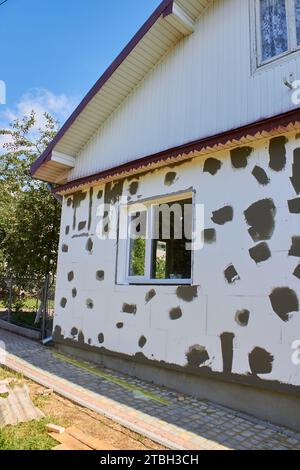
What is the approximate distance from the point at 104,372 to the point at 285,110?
5.18 m

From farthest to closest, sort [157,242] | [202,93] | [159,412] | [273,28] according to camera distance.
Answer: [157,242] → [202,93] → [273,28] → [159,412]

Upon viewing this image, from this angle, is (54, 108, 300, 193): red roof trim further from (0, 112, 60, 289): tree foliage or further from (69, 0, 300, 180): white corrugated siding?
(0, 112, 60, 289): tree foliage

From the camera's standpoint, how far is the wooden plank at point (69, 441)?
3636mm

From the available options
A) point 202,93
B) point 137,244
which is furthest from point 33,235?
point 202,93

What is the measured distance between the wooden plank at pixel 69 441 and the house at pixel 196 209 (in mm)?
2081

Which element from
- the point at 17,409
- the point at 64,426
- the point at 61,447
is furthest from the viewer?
the point at 17,409

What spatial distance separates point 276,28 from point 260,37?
0.81 feet

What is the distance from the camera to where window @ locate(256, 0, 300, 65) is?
525 cm

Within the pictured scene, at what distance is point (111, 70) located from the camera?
7082mm

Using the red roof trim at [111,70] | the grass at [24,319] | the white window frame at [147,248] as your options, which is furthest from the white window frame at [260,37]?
the grass at [24,319]

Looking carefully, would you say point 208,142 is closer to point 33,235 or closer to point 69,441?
point 69,441

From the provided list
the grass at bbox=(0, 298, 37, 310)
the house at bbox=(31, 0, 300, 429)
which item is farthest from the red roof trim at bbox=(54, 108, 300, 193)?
the grass at bbox=(0, 298, 37, 310)

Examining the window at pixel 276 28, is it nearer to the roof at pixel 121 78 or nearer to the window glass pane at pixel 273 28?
the window glass pane at pixel 273 28
